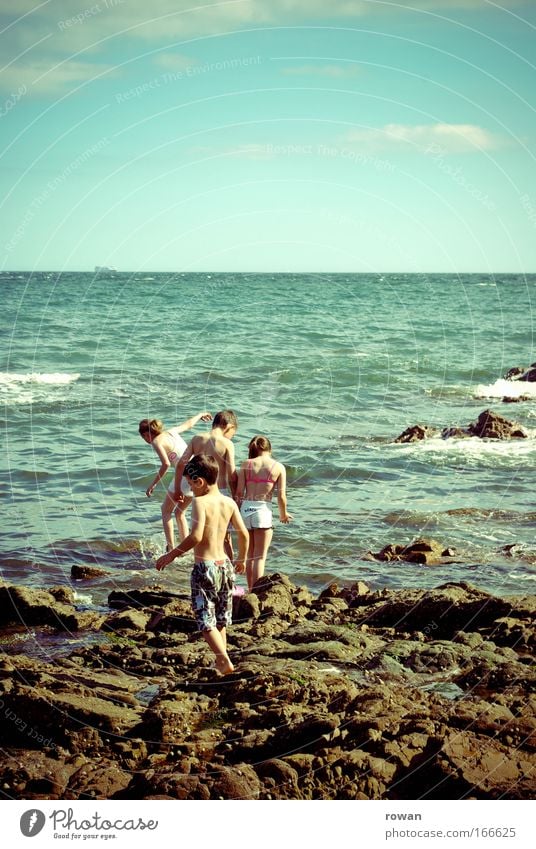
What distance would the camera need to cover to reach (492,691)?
7.98m

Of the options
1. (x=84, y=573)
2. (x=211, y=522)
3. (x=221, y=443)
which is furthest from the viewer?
(x=84, y=573)

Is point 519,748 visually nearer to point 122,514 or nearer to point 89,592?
point 89,592

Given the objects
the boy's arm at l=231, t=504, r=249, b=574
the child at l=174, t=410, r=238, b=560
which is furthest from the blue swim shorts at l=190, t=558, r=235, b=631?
the child at l=174, t=410, r=238, b=560

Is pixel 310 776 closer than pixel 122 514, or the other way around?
pixel 310 776

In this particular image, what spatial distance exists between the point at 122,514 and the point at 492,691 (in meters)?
9.12

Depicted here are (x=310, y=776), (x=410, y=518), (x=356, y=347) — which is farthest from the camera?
(x=356, y=347)

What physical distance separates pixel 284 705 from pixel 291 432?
15438 millimetres

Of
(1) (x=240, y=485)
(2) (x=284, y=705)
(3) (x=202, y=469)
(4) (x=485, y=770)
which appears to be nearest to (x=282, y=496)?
(1) (x=240, y=485)

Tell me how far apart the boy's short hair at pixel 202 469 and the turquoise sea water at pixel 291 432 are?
177 inches

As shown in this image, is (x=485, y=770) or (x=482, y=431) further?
(x=482, y=431)

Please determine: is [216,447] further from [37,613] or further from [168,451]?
[37,613]

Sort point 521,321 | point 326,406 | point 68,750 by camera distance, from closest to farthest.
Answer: point 68,750
point 326,406
point 521,321

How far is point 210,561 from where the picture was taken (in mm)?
8430

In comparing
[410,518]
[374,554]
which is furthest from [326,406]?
[374,554]
